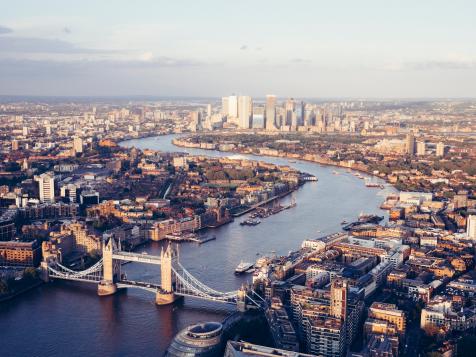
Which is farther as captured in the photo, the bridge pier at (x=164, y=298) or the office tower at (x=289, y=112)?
the office tower at (x=289, y=112)

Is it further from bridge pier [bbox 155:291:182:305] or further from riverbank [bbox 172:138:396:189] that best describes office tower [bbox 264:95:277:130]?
bridge pier [bbox 155:291:182:305]

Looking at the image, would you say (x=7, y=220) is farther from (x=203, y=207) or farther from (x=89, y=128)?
(x=89, y=128)

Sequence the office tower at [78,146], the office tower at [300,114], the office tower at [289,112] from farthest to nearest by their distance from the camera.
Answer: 1. the office tower at [300,114]
2. the office tower at [289,112]
3. the office tower at [78,146]

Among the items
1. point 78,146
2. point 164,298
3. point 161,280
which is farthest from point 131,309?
point 78,146

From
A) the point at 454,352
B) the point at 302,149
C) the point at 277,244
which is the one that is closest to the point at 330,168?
the point at 302,149

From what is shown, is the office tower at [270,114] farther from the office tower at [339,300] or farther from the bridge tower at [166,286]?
the office tower at [339,300]

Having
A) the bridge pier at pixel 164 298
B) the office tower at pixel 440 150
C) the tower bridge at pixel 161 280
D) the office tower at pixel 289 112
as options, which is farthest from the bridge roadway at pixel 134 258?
the office tower at pixel 289 112

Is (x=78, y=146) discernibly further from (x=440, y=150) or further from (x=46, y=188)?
(x=440, y=150)
